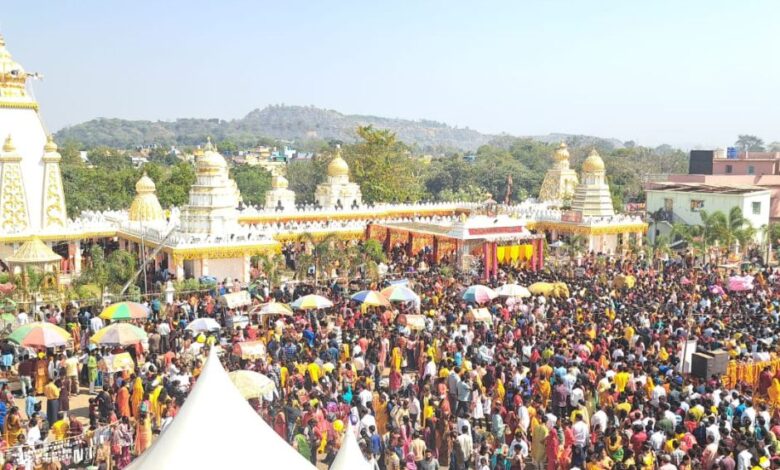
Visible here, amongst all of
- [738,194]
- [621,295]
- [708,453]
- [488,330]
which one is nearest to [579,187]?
[738,194]

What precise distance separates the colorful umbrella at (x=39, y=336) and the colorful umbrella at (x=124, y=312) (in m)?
1.59

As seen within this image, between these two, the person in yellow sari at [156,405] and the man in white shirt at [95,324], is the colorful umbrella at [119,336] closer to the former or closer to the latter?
the person in yellow sari at [156,405]

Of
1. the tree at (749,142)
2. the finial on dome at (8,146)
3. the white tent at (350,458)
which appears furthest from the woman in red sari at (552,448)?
the tree at (749,142)

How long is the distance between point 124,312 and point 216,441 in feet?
32.0

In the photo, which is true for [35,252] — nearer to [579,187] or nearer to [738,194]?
[579,187]

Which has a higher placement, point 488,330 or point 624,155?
point 624,155

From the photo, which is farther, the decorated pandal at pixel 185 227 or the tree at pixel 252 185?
the tree at pixel 252 185

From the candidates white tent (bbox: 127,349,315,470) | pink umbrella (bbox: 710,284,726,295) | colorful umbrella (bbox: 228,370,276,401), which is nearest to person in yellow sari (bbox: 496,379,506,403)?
colorful umbrella (bbox: 228,370,276,401)

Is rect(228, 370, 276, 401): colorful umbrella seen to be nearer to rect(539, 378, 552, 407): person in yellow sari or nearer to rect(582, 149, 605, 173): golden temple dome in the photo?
rect(539, 378, 552, 407): person in yellow sari

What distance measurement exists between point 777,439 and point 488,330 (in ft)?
20.9

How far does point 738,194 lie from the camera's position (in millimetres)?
34312

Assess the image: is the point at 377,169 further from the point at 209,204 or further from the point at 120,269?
the point at 120,269

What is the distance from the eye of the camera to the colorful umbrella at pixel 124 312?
15320 mm

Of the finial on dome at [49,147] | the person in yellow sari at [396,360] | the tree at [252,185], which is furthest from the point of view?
the tree at [252,185]
